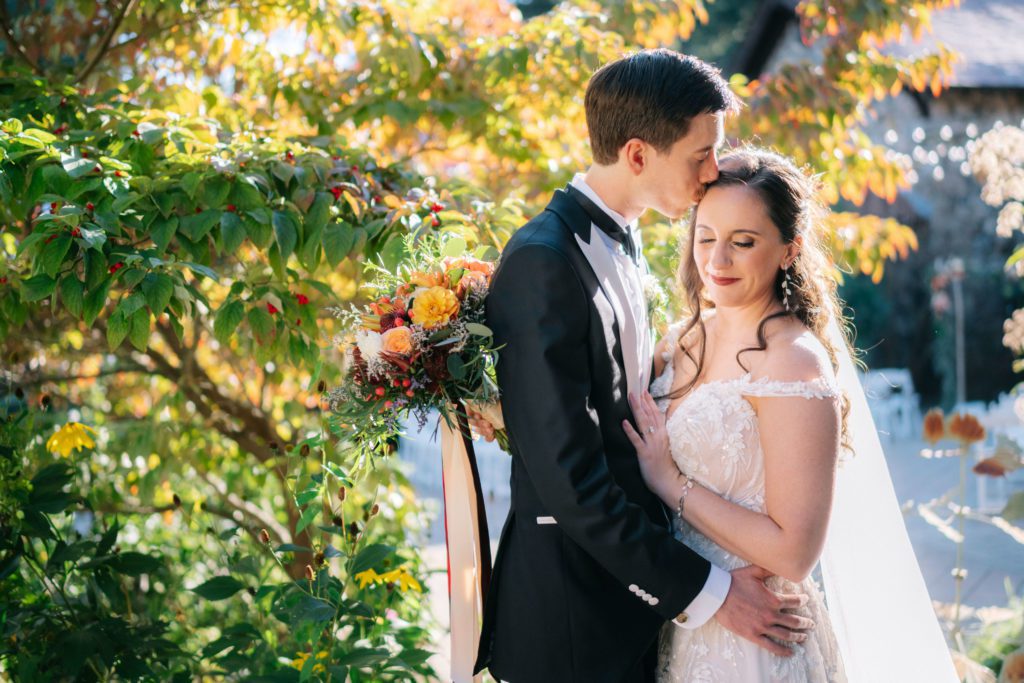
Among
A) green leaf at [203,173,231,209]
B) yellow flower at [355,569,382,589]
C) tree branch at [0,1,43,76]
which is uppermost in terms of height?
tree branch at [0,1,43,76]

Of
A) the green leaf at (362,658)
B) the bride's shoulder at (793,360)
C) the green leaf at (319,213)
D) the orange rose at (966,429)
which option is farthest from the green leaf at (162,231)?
the orange rose at (966,429)

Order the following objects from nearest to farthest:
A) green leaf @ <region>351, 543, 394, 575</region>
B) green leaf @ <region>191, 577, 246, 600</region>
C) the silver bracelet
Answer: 1. the silver bracelet
2. green leaf @ <region>351, 543, 394, 575</region>
3. green leaf @ <region>191, 577, 246, 600</region>

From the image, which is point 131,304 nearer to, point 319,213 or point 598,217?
point 319,213

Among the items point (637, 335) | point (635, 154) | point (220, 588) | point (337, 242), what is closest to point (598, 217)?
point (635, 154)

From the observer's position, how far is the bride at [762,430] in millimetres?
2070

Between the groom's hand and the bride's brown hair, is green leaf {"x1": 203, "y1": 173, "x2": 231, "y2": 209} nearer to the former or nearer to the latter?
the bride's brown hair

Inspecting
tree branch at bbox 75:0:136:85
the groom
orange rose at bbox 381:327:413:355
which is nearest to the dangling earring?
the groom

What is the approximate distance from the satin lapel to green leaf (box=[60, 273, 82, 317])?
4.09ft

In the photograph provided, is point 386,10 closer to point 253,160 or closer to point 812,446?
point 253,160

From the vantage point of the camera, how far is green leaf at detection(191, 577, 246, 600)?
9.37 ft

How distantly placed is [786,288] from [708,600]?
30.4 inches

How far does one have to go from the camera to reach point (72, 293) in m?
2.32

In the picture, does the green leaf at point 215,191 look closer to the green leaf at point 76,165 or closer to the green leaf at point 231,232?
the green leaf at point 231,232

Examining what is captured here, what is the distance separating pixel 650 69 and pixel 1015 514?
2156mm
